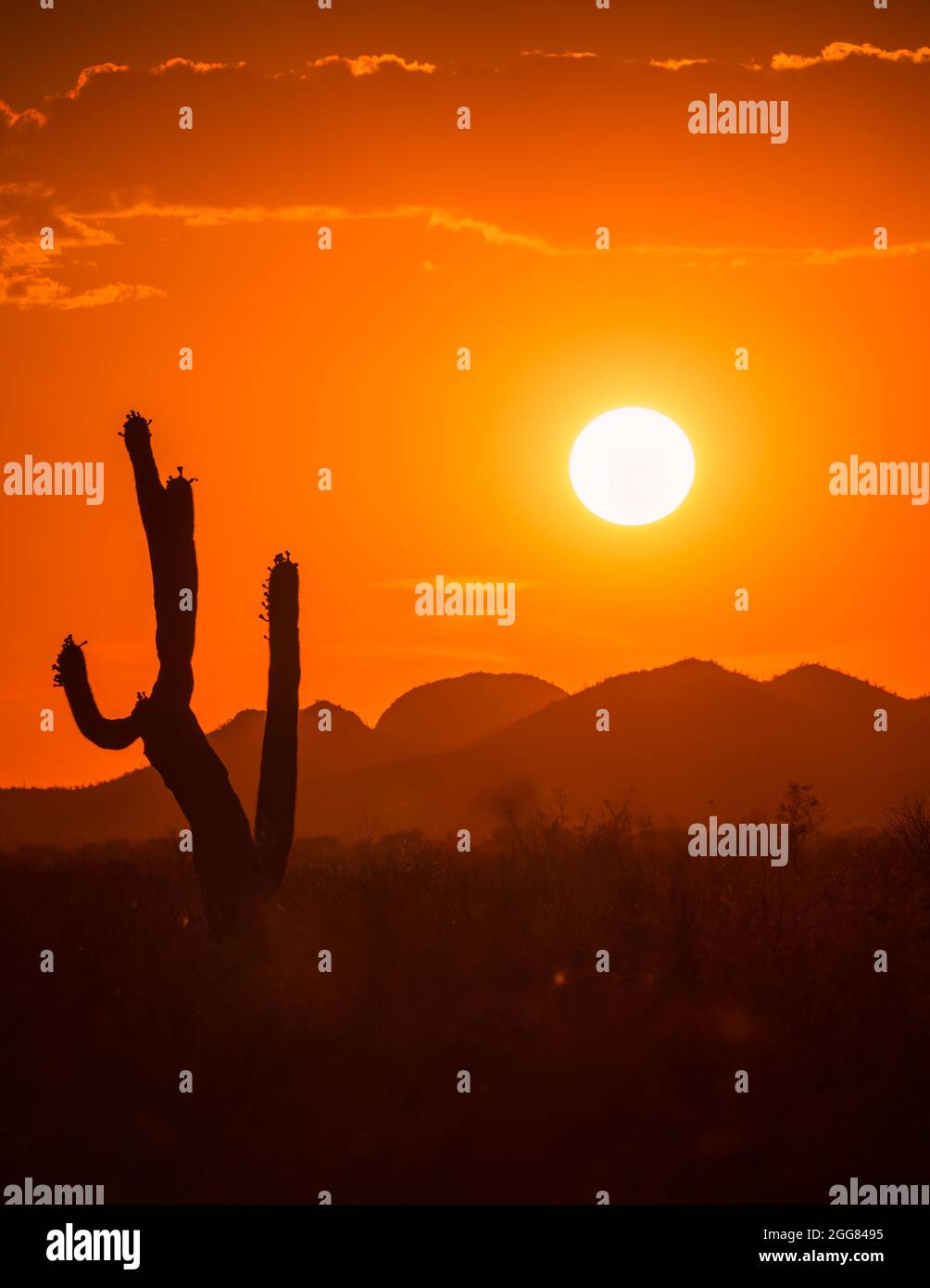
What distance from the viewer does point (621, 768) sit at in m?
50.4

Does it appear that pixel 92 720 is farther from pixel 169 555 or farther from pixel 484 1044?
pixel 484 1044

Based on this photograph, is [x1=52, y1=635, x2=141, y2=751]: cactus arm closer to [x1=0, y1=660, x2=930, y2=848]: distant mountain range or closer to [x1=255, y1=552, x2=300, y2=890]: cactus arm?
[x1=255, y1=552, x2=300, y2=890]: cactus arm

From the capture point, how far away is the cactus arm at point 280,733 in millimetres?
18219

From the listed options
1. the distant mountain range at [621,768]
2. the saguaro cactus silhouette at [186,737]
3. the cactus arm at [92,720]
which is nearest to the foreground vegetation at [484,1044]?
the saguaro cactus silhouette at [186,737]

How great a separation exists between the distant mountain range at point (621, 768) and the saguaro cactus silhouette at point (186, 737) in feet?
67.9

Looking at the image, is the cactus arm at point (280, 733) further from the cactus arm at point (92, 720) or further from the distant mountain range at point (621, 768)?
the distant mountain range at point (621, 768)

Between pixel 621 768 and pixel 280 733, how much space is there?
32.9 meters

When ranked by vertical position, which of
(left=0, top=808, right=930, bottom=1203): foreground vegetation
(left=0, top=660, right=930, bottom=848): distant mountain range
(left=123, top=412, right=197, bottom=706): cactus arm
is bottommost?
(left=0, top=808, right=930, bottom=1203): foreground vegetation

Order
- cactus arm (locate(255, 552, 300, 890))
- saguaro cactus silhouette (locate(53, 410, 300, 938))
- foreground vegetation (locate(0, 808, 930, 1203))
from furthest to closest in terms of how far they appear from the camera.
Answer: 1. cactus arm (locate(255, 552, 300, 890))
2. saguaro cactus silhouette (locate(53, 410, 300, 938))
3. foreground vegetation (locate(0, 808, 930, 1203))

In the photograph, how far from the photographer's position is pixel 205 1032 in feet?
45.0

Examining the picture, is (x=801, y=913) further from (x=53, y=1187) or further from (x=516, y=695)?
(x=516, y=695)

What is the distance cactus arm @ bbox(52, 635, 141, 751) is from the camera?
17.6m

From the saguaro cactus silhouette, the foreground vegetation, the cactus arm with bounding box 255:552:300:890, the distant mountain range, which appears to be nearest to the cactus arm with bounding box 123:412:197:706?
the saguaro cactus silhouette

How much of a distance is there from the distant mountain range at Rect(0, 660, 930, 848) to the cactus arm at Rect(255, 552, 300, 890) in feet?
67.1
